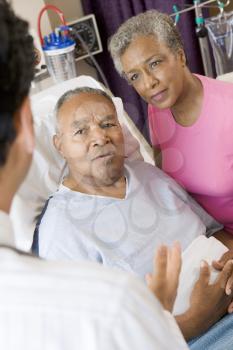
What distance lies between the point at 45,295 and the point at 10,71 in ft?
0.86

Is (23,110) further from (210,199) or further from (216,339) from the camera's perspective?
(210,199)

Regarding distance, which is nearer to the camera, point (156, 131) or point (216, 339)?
point (216, 339)

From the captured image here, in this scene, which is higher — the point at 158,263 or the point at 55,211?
the point at 158,263

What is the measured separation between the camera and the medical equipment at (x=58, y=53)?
A: 80.0 inches

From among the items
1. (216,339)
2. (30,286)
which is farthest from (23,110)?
(216,339)

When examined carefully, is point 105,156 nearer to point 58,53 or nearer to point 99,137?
point 99,137

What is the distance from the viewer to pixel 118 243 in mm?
1315

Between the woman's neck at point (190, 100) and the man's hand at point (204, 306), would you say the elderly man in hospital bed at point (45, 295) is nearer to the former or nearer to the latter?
the man's hand at point (204, 306)

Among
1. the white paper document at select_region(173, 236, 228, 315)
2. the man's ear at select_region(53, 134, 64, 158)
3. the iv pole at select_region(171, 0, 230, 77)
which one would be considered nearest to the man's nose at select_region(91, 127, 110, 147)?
the man's ear at select_region(53, 134, 64, 158)

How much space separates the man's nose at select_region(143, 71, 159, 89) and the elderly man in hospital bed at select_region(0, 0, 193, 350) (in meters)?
0.80

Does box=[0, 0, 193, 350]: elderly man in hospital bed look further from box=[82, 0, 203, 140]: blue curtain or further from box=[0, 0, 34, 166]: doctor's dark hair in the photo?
box=[82, 0, 203, 140]: blue curtain

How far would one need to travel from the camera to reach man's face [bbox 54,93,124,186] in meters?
1.35

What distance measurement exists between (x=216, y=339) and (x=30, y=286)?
753mm

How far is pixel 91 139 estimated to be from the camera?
4.48ft
